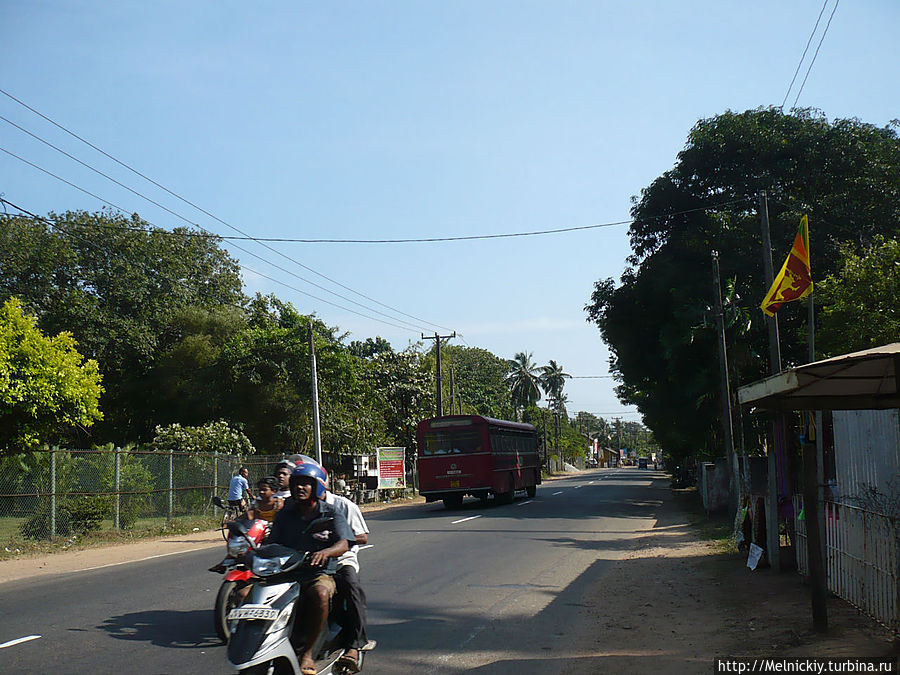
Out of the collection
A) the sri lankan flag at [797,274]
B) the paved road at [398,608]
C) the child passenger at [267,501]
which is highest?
the sri lankan flag at [797,274]

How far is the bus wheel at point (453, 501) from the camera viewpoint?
30.5 m

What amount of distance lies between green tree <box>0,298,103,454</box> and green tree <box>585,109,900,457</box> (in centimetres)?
1867

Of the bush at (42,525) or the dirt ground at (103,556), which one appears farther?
the bush at (42,525)

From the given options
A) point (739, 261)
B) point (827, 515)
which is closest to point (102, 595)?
point (827, 515)

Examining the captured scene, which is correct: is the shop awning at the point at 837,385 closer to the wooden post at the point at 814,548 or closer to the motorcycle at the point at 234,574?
the wooden post at the point at 814,548

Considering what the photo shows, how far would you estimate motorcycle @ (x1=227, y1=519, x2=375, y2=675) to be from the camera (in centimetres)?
550

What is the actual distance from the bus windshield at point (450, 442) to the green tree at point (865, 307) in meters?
12.4

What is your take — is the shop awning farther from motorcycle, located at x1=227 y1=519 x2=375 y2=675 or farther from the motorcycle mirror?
motorcycle, located at x1=227 y1=519 x2=375 y2=675

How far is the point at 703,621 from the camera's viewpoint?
30.5ft

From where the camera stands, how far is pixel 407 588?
39.2 ft

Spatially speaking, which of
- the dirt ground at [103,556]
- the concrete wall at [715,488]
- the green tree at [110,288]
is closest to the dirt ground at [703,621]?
the dirt ground at [103,556]

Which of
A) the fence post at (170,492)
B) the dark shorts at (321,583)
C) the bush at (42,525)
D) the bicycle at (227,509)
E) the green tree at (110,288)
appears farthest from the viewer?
the green tree at (110,288)

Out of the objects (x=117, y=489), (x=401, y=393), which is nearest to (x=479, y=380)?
(x=401, y=393)

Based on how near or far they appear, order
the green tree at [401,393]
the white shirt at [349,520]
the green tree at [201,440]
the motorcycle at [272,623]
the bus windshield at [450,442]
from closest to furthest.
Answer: the motorcycle at [272,623]
the white shirt at [349,520]
the bus windshield at [450,442]
the green tree at [201,440]
the green tree at [401,393]
